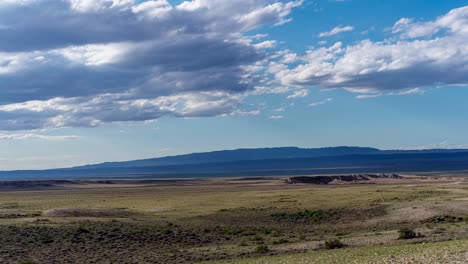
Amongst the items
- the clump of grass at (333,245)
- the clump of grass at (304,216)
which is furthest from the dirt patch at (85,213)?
the clump of grass at (333,245)

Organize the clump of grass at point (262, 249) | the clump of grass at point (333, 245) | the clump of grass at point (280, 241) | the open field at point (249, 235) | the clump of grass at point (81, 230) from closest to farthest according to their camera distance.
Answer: the open field at point (249, 235), the clump of grass at point (333, 245), the clump of grass at point (262, 249), the clump of grass at point (280, 241), the clump of grass at point (81, 230)

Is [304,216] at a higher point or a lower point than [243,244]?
higher

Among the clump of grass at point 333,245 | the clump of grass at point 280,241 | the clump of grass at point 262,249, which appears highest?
the clump of grass at point 333,245

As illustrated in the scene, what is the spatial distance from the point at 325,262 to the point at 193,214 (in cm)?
3365

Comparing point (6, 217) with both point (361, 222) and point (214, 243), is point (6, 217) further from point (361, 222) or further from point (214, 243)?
point (361, 222)

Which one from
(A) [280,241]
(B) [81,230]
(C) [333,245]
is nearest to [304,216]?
(A) [280,241]

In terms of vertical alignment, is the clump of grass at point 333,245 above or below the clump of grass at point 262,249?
above

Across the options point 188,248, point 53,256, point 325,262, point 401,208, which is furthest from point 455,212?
point 53,256

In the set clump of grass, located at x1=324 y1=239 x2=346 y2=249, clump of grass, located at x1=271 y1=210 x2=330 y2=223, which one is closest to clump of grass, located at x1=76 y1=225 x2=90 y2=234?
clump of grass, located at x1=324 y1=239 x2=346 y2=249

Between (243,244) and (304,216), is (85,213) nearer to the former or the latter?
(304,216)

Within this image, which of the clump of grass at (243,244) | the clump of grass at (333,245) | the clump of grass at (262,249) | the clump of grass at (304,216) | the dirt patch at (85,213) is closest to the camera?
the clump of grass at (333,245)

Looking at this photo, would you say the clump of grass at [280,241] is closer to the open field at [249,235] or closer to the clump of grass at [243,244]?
the open field at [249,235]

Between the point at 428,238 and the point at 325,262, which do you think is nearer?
the point at 325,262

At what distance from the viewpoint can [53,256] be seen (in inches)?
1423
